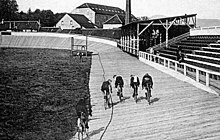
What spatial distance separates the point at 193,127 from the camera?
8.23 m

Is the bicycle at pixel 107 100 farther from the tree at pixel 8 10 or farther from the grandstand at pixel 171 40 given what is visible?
the tree at pixel 8 10

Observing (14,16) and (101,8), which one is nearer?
(14,16)

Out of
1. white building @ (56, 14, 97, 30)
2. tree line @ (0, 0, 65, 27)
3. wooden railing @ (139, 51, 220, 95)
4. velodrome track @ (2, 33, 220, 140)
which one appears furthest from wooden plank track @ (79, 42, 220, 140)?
tree line @ (0, 0, 65, 27)

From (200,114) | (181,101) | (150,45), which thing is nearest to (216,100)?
(181,101)

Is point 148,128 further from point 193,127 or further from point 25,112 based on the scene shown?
point 25,112

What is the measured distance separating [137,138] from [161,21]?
22423 mm

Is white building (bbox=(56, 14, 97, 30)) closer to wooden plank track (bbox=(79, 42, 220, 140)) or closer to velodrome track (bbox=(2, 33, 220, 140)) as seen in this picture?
velodrome track (bbox=(2, 33, 220, 140))

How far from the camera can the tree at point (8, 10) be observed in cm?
8823

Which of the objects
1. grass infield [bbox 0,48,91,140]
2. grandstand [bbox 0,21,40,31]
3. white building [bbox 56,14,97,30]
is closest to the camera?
grass infield [bbox 0,48,91,140]

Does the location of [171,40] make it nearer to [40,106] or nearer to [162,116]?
[40,106]

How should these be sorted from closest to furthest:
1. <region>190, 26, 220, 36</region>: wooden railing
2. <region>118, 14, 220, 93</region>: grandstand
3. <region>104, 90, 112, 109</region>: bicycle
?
1. <region>104, 90, 112, 109</region>: bicycle
2. <region>118, 14, 220, 93</region>: grandstand
3. <region>190, 26, 220, 36</region>: wooden railing

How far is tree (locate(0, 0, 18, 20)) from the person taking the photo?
88.2 meters

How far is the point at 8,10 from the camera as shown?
90562mm

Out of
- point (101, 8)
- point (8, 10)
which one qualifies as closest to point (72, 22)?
point (8, 10)
